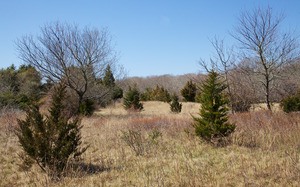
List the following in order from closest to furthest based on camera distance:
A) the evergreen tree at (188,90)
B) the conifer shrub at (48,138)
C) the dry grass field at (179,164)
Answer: the dry grass field at (179,164) → the conifer shrub at (48,138) → the evergreen tree at (188,90)

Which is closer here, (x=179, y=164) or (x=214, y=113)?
(x=179, y=164)

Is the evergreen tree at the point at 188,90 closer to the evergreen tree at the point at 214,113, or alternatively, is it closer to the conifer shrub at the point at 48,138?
the evergreen tree at the point at 214,113

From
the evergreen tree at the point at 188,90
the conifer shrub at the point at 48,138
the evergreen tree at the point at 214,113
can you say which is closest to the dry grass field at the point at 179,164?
→ the conifer shrub at the point at 48,138

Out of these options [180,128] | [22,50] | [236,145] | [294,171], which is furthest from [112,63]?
[294,171]

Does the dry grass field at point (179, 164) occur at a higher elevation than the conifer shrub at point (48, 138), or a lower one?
lower

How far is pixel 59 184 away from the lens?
3.54 m

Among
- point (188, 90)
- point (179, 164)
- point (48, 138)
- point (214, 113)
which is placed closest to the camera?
point (48, 138)

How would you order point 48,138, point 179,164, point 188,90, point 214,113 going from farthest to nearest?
point 188,90, point 214,113, point 179,164, point 48,138

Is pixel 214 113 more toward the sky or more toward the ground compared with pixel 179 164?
more toward the sky

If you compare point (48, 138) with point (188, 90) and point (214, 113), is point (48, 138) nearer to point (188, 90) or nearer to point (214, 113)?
point (214, 113)

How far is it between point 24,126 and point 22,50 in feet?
33.6

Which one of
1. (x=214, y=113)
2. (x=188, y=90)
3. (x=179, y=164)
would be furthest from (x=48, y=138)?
(x=188, y=90)

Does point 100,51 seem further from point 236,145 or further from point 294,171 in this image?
point 294,171

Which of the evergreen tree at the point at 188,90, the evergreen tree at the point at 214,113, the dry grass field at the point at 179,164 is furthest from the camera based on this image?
the evergreen tree at the point at 188,90
